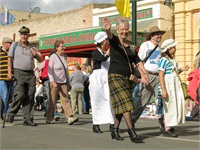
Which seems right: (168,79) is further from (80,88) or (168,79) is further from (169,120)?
(80,88)

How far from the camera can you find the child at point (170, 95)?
311 inches

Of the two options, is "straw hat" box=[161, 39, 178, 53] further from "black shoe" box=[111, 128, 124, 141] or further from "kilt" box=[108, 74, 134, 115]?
"black shoe" box=[111, 128, 124, 141]

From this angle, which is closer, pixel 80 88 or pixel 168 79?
pixel 168 79

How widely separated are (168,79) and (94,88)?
147 cm

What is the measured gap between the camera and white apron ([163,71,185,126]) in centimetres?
793

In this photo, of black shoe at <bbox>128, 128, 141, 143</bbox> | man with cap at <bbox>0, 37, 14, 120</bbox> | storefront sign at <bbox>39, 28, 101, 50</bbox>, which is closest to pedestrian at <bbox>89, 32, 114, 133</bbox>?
black shoe at <bbox>128, 128, 141, 143</bbox>

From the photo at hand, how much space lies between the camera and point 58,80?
10.3 metres

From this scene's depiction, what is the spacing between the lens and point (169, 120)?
792cm

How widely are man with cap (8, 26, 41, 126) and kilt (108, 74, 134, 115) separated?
9.58 ft

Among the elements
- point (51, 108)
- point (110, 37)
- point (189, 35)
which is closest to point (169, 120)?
point (110, 37)

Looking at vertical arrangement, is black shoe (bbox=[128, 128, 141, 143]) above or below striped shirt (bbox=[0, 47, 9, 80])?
below

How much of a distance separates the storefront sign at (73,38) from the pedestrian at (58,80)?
34.2 feet

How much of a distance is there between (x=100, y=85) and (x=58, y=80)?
184cm

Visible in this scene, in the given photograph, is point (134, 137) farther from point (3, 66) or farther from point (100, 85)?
point (3, 66)
